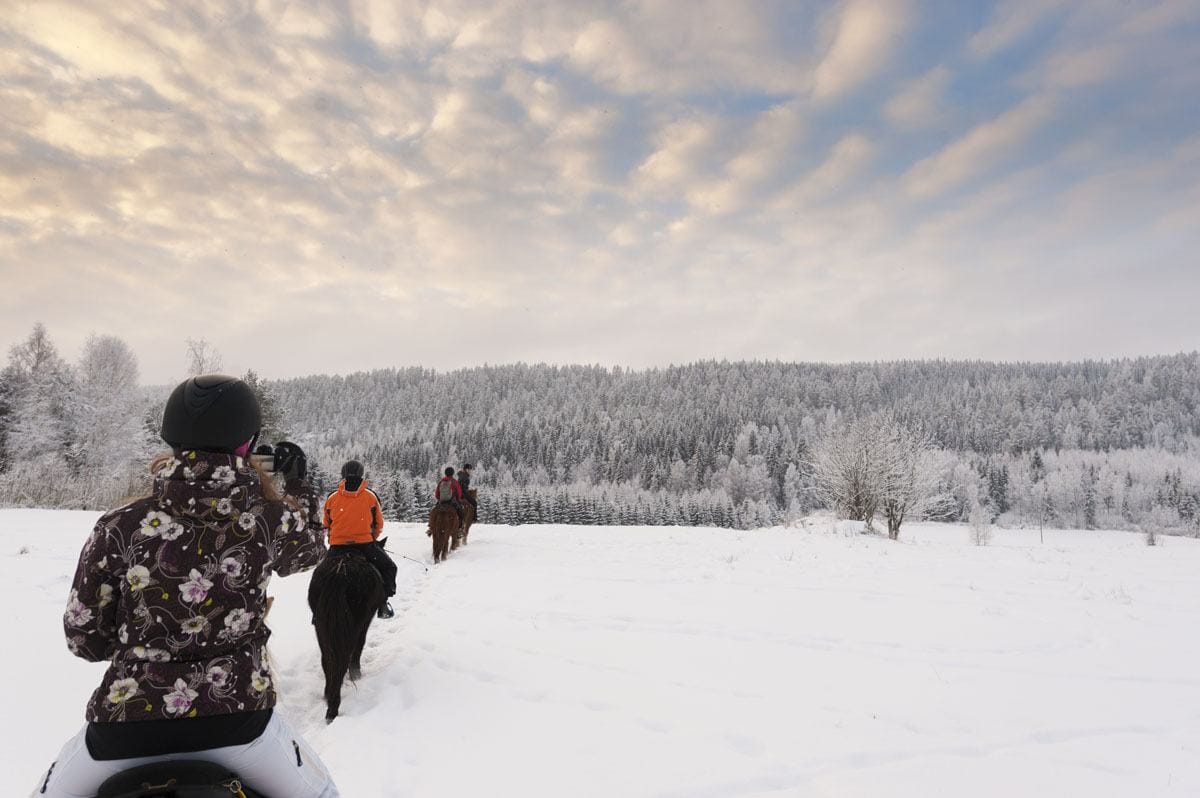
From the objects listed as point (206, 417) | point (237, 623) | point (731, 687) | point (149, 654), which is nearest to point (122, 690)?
point (149, 654)

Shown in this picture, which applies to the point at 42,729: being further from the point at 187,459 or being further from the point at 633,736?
the point at 633,736

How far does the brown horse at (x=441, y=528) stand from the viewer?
543 inches

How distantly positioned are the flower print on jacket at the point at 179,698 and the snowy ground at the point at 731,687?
2.49m

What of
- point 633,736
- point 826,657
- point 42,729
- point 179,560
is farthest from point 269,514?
point 826,657

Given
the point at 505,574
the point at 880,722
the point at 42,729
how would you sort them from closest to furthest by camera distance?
the point at 42,729, the point at 880,722, the point at 505,574

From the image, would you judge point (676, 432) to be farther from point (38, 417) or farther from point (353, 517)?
point (353, 517)

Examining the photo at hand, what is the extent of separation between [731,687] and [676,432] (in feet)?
384

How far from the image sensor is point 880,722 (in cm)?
467

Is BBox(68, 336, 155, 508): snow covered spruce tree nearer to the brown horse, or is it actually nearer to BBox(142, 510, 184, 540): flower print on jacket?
the brown horse

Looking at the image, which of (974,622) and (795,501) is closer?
(974,622)

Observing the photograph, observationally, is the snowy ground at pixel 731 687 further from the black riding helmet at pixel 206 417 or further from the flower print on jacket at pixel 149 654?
the black riding helmet at pixel 206 417

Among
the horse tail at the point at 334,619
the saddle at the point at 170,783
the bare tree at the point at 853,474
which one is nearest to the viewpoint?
the saddle at the point at 170,783

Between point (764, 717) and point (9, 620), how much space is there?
796cm

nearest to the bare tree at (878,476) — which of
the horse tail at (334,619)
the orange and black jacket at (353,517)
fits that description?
the orange and black jacket at (353,517)
